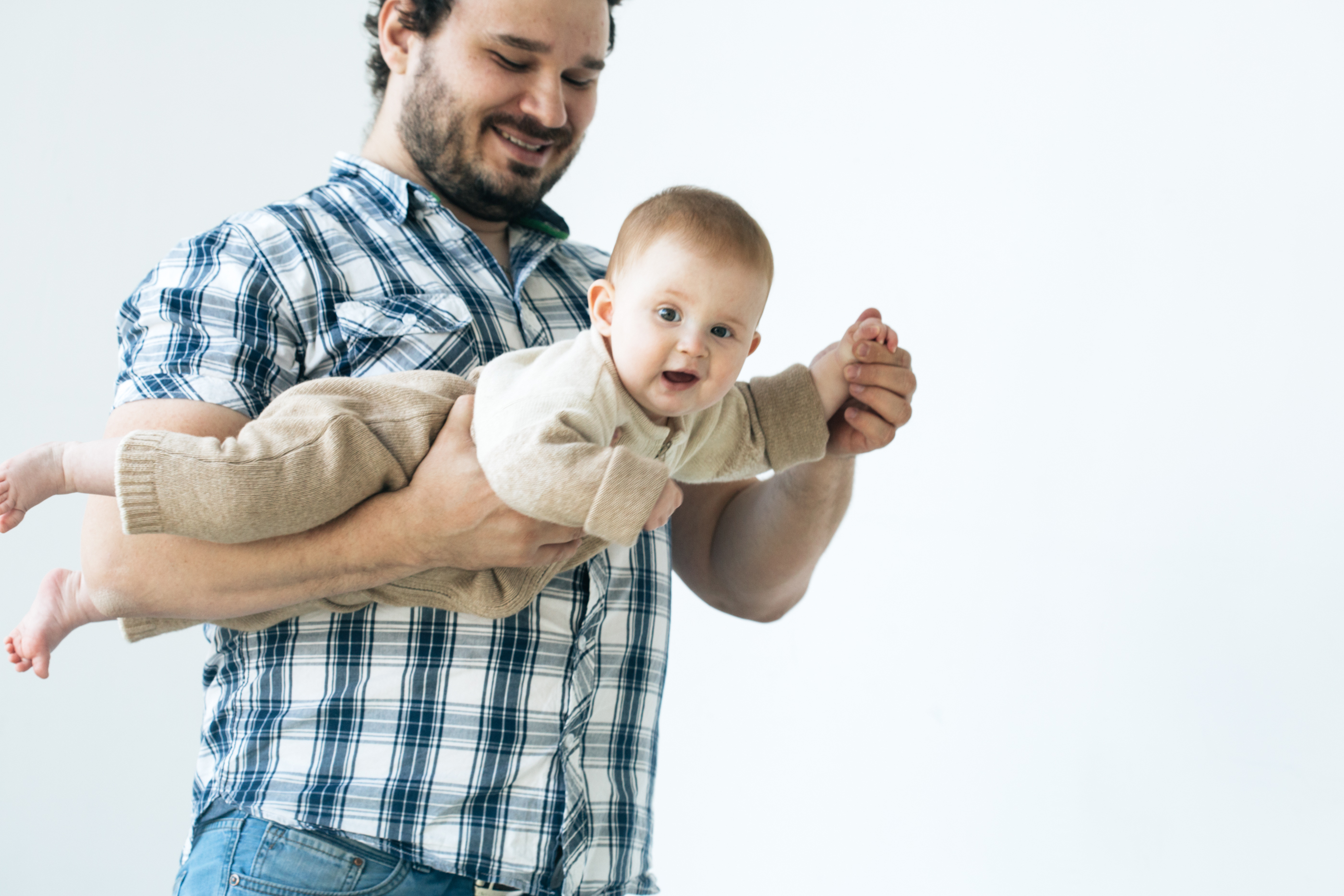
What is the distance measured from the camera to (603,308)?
4.08 feet

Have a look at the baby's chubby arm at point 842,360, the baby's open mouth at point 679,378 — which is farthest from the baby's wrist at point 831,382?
the baby's open mouth at point 679,378

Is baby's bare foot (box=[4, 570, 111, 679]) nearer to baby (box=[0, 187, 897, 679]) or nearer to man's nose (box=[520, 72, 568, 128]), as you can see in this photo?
baby (box=[0, 187, 897, 679])

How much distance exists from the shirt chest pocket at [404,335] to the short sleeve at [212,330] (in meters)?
0.07

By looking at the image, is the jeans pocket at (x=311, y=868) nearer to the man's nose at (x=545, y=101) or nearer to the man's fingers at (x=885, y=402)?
the man's fingers at (x=885, y=402)

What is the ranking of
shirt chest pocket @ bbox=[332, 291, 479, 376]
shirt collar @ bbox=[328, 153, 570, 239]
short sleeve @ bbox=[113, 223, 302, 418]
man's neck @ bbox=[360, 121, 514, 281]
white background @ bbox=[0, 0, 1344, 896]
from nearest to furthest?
1. short sleeve @ bbox=[113, 223, 302, 418]
2. shirt chest pocket @ bbox=[332, 291, 479, 376]
3. shirt collar @ bbox=[328, 153, 570, 239]
4. man's neck @ bbox=[360, 121, 514, 281]
5. white background @ bbox=[0, 0, 1344, 896]

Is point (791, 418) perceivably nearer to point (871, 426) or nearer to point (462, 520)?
point (871, 426)

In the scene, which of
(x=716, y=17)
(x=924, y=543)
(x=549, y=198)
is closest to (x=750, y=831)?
(x=924, y=543)

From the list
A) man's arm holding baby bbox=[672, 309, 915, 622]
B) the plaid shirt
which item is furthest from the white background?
the plaid shirt

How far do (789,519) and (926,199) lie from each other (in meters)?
1.32

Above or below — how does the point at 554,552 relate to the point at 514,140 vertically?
below

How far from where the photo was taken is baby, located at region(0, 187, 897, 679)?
1.08 meters

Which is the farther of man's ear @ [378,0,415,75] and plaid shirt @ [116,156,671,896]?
man's ear @ [378,0,415,75]

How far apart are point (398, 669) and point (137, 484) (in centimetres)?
37

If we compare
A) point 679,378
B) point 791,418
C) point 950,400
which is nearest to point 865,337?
point 791,418
